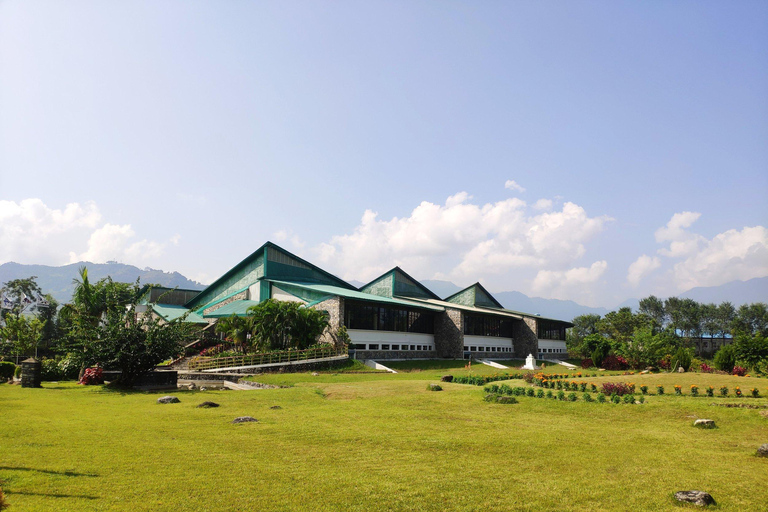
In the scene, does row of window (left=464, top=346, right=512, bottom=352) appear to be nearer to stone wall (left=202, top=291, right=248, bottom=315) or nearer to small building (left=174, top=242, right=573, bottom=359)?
small building (left=174, top=242, right=573, bottom=359)

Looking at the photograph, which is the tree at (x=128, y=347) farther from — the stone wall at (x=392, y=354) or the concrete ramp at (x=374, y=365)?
the stone wall at (x=392, y=354)

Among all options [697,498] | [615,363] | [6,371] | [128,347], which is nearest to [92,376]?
[128,347]

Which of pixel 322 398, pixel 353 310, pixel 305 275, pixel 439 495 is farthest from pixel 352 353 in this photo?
pixel 439 495

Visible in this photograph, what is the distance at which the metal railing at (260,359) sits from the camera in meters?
36.1

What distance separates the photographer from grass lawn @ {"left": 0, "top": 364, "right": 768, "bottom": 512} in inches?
304

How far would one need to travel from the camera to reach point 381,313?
47906mm

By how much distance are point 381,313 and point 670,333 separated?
29328mm

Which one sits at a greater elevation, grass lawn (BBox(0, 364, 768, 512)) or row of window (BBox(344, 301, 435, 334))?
row of window (BBox(344, 301, 435, 334))

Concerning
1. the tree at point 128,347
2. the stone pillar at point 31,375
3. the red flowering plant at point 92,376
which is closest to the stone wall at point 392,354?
the tree at point 128,347

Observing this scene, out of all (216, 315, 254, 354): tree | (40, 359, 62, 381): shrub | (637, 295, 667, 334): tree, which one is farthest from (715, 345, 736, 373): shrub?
(637, 295, 667, 334): tree

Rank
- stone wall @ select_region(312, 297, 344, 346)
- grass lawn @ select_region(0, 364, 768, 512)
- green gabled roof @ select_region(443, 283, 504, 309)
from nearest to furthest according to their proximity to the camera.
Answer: grass lawn @ select_region(0, 364, 768, 512) → stone wall @ select_region(312, 297, 344, 346) → green gabled roof @ select_region(443, 283, 504, 309)

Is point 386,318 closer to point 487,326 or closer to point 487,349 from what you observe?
point 487,326

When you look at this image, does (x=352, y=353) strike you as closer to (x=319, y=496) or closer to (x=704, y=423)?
(x=704, y=423)

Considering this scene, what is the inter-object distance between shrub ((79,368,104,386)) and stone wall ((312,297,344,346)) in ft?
64.8
